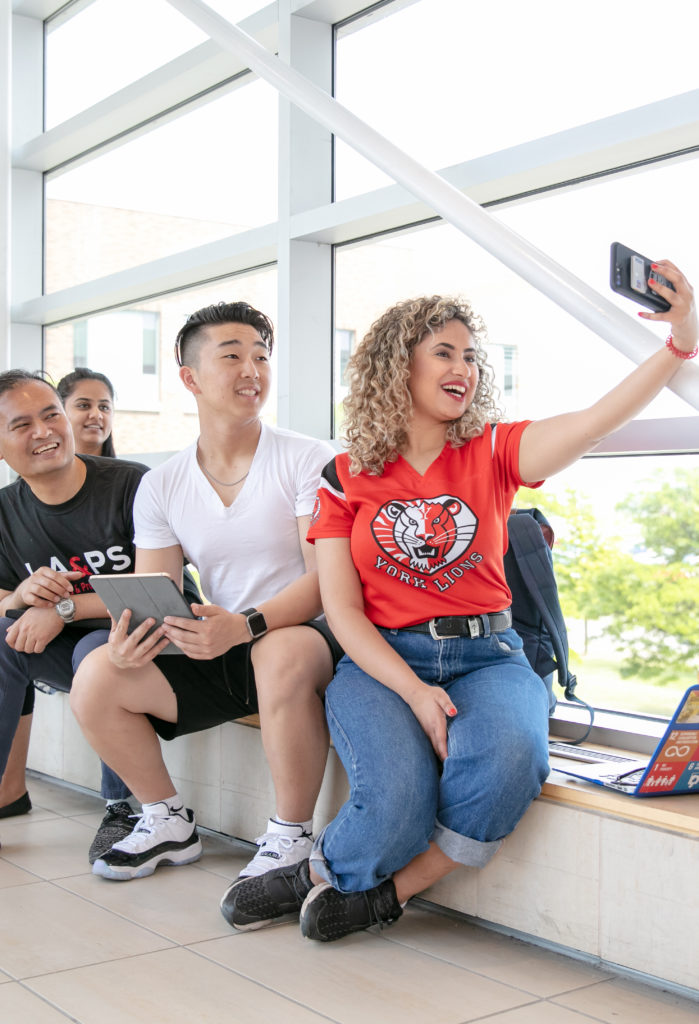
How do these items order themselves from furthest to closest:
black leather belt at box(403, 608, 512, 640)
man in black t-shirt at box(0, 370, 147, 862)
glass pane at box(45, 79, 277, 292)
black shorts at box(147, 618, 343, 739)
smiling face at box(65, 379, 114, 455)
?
1. glass pane at box(45, 79, 277, 292)
2. smiling face at box(65, 379, 114, 455)
3. man in black t-shirt at box(0, 370, 147, 862)
4. black shorts at box(147, 618, 343, 739)
5. black leather belt at box(403, 608, 512, 640)

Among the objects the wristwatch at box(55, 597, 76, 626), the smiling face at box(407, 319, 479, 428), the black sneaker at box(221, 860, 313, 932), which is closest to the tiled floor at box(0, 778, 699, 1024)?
the black sneaker at box(221, 860, 313, 932)

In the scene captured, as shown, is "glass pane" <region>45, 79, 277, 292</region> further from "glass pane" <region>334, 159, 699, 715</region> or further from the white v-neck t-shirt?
the white v-neck t-shirt

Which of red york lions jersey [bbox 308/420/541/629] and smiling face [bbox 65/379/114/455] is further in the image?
smiling face [bbox 65/379/114/455]

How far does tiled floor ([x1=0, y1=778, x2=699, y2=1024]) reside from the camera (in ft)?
5.29

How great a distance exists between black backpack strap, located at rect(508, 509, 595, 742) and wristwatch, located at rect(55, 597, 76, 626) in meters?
1.10

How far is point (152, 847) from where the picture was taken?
7.65 ft

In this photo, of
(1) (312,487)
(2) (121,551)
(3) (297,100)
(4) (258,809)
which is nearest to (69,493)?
(2) (121,551)

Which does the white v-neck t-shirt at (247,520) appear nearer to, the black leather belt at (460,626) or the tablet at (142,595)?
the tablet at (142,595)

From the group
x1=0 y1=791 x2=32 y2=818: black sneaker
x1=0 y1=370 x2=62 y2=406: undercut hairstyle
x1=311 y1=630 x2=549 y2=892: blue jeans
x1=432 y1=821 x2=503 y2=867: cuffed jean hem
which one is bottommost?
x1=0 y1=791 x2=32 y2=818: black sneaker

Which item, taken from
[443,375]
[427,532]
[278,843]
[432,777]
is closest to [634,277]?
[443,375]

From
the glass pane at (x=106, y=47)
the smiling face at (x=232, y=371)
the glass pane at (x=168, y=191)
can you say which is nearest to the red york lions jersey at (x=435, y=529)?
the smiling face at (x=232, y=371)

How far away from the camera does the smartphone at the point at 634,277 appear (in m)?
1.62

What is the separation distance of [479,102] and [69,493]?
1538 millimetres

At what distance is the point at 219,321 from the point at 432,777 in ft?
3.88
